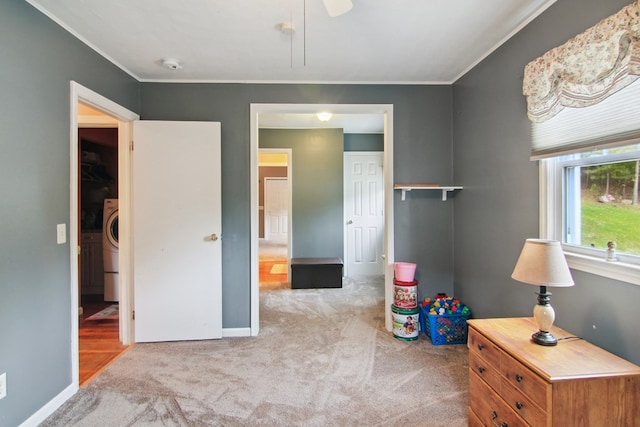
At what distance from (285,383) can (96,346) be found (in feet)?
6.04

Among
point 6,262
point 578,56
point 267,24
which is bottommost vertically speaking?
point 6,262

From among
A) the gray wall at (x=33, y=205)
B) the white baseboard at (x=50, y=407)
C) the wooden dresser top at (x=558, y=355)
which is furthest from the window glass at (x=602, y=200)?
the white baseboard at (x=50, y=407)

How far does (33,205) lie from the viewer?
5.83 feet

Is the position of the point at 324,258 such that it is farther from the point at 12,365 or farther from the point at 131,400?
the point at 12,365

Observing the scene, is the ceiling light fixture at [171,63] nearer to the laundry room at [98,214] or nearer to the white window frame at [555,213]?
the laundry room at [98,214]

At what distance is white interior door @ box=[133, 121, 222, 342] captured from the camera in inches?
108

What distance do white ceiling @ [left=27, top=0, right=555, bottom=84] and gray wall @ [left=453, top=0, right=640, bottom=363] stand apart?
0.18m

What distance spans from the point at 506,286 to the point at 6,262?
120 inches

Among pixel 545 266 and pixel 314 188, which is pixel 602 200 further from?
pixel 314 188

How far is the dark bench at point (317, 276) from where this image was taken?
4.52 metres

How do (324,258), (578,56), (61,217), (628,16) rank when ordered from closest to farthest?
(628,16) < (578,56) < (61,217) < (324,258)

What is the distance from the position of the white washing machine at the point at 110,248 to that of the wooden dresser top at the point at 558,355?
401 cm

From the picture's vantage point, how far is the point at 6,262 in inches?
63.7

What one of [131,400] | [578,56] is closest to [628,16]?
[578,56]
